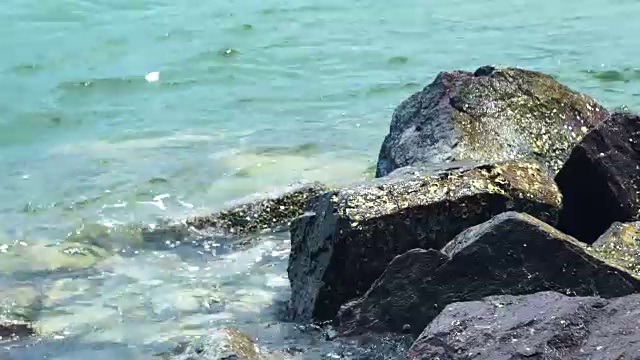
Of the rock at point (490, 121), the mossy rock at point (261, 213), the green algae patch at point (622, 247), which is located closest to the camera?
the green algae patch at point (622, 247)

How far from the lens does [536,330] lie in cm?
424

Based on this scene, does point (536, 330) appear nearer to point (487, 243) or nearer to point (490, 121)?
point (487, 243)

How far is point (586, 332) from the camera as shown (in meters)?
4.15

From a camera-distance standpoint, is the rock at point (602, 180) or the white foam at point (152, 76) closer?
the rock at point (602, 180)

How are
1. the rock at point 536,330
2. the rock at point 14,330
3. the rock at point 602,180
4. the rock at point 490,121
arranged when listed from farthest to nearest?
1. the rock at point 490,121
2. the rock at point 14,330
3. the rock at point 602,180
4. the rock at point 536,330

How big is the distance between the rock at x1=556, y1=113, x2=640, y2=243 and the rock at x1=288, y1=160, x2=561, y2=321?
0.38 meters

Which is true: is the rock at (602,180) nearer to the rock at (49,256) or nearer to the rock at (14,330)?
the rock at (14,330)

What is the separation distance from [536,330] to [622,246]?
5.84 feet

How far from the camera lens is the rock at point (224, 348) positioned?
525 centimetres

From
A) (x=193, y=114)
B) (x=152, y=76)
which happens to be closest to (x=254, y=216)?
(x=193, y=114)

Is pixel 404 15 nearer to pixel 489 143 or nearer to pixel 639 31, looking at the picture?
pixel 639 31

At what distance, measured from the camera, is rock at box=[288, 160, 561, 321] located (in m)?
6.27

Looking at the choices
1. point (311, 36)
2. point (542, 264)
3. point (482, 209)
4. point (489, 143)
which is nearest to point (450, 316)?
point (542, 264)

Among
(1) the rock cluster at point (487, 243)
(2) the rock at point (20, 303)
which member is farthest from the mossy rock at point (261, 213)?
(2) the rock at point (20, 303)
